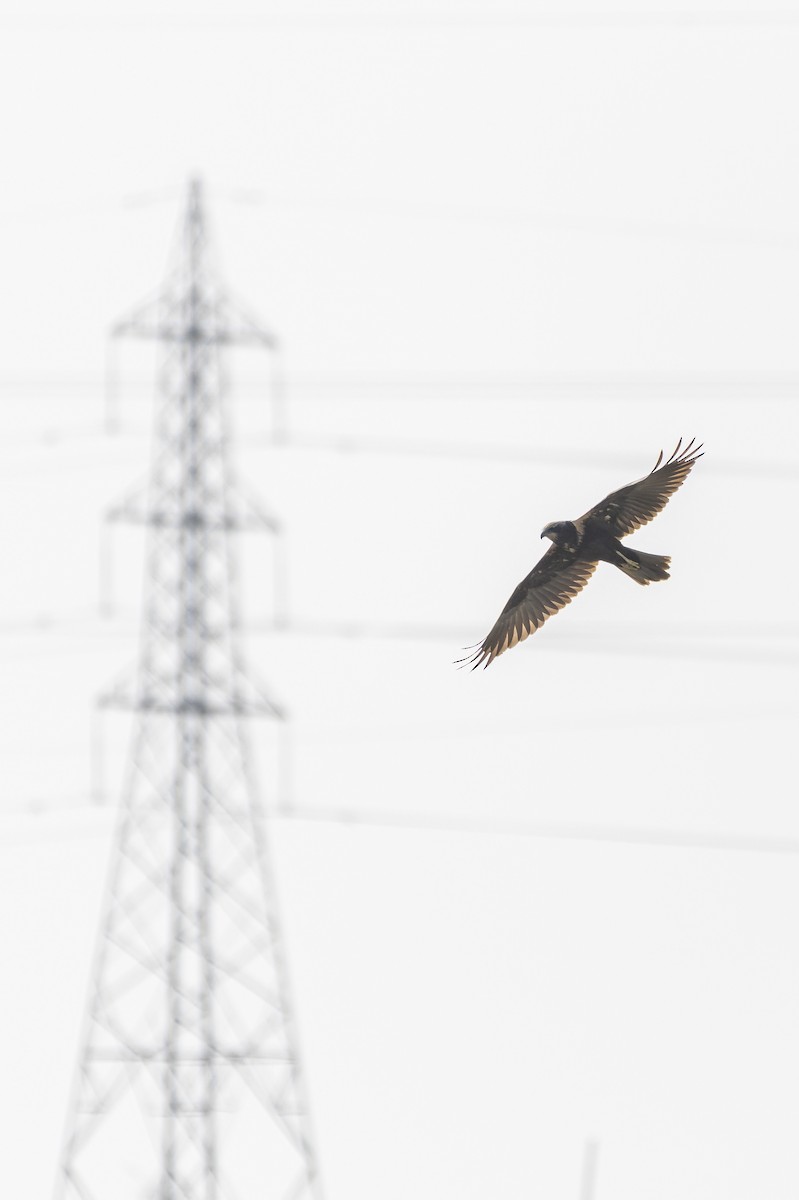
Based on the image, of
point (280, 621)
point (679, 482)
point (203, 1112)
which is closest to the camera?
point (679, 482)

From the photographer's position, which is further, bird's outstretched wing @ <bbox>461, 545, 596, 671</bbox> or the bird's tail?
bird's outstretched wing @ <bbox>461, 545, 596, 671</bbox>

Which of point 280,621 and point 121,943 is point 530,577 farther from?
point 280,621

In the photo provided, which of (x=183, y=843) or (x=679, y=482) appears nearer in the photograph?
(x=679, y=482)

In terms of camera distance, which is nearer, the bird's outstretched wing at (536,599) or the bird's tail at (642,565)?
the bird's tail at (642,565)

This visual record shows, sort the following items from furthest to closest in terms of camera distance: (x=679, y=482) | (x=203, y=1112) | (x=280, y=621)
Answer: (x=280, y=621) → (x=203, y=1112) → (x=679, y=482)

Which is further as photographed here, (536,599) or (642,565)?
(536,599)

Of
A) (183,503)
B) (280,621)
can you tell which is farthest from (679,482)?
(280,621)
